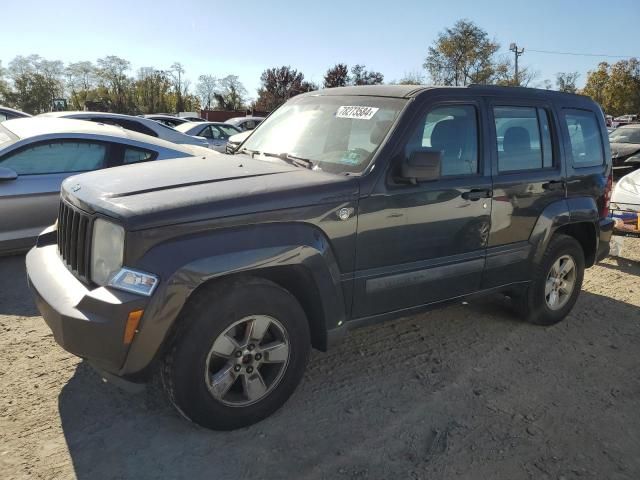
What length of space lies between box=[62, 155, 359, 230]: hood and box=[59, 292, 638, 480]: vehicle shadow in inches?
46.7

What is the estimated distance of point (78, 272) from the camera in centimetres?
288

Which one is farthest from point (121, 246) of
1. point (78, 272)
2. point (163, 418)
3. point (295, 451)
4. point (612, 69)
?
point (612, 69)

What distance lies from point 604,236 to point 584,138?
37.5 inches

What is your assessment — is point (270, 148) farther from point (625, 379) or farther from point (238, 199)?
point (625, 379)

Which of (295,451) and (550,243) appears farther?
(550,243)

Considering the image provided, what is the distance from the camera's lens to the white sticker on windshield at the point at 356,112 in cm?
356

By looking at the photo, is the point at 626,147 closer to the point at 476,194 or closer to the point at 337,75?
the point at 476,194

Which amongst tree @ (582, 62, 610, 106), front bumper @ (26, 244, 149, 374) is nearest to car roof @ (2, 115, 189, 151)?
front bumper @ (26, 244, 149, 374)

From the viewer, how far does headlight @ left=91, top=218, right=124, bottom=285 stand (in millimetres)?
2578

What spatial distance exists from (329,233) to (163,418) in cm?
143

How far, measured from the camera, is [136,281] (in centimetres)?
252

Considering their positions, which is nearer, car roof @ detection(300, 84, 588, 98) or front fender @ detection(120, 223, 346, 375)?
front fender @ detection(120, 223, 346, 375)

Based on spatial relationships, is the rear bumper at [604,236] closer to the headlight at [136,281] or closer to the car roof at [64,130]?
the headlight at [136,281]

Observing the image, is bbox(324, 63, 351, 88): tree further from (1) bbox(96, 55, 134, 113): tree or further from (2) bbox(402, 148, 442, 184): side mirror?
(2) bbox(402, 148, 442, 184): side mirror
